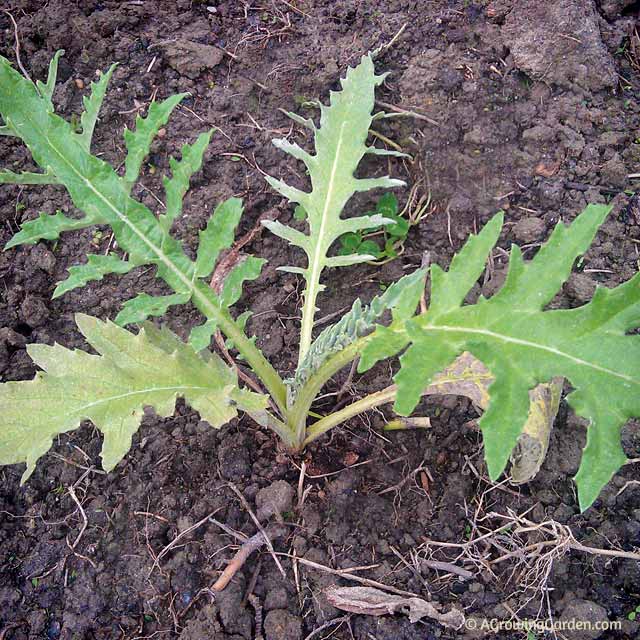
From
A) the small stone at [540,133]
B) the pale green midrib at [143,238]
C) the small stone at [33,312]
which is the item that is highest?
the pale green midrib at [143,238]

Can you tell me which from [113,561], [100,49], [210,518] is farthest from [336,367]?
[100,49]

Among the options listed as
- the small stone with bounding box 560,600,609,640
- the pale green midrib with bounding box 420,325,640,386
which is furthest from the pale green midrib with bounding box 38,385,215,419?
the small stone with bounding box 560,600,609,640

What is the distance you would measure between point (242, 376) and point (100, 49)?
1435mm

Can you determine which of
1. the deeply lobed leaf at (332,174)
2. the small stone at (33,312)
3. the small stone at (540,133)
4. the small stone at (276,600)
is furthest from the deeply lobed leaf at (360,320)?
the small stone at (540,133)

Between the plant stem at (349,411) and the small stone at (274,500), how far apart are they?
140 millimetres

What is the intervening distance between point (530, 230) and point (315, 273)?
796mm

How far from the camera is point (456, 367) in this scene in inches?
63.5

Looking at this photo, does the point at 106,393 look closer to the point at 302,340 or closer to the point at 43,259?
the point at 302,340

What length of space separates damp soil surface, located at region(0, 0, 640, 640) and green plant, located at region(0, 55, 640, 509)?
0.88 feet

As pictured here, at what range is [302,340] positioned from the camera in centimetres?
175

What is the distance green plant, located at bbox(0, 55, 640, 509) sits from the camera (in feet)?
3.66

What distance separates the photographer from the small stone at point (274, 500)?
1675 millimetres

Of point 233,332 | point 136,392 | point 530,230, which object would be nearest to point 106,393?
point 136,392

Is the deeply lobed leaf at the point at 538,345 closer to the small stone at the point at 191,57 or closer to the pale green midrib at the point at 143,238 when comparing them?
the pale green midrib at the point at 143,238
